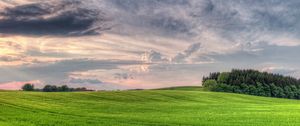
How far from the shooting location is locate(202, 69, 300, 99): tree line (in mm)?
171000

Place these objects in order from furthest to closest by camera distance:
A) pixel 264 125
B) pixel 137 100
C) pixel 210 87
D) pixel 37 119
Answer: pixel 210 87, pixel 137 100, pixel 264 125, pixel 37 119

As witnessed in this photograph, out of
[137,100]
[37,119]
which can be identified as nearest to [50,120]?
[37,119]

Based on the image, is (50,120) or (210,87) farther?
(210,87)

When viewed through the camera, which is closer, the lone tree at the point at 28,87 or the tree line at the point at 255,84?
the lone tree at the point at 28,87

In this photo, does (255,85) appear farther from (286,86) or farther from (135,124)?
(135,124)

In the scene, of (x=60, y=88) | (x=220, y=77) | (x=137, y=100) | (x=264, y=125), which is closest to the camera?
(x=264, y=125)

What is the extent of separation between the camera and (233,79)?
18025 centimetres

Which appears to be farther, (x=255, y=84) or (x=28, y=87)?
(x=255, y=84)

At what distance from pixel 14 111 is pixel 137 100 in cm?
3960

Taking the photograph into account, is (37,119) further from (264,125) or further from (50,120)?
(264,125)

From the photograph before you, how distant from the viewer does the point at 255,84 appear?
178m

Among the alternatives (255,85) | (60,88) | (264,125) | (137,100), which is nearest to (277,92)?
(255,85)

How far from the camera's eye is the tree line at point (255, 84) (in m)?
171

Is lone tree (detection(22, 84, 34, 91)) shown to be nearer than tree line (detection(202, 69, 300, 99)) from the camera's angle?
Yes
